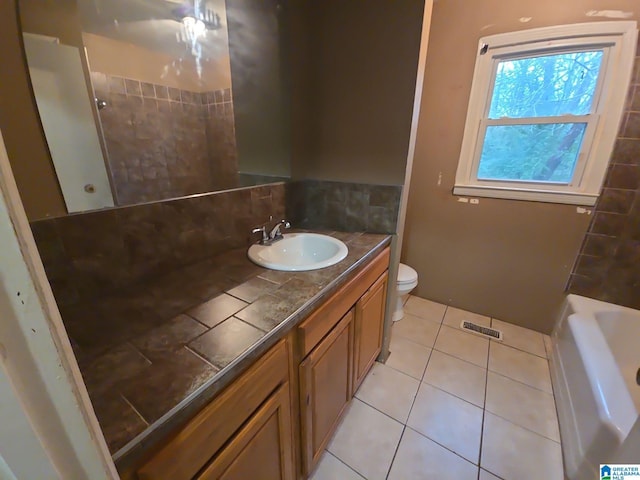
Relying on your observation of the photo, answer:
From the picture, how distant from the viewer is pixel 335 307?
103 cm

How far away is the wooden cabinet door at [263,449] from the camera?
638 millimetres

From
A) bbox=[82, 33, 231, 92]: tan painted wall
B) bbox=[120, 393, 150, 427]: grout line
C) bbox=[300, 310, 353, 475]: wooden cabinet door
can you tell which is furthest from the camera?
bbox=[300, 310, 353, 475]: wooden cabinet door

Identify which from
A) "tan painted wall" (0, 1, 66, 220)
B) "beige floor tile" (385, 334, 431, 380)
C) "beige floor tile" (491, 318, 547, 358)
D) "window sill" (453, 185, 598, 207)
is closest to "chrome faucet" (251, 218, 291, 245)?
"tan painted wall" (0, 1, 66, 220)

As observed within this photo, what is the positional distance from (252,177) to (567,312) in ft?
6.95

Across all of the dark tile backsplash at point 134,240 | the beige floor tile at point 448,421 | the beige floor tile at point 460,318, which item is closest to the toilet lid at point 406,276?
the beige floor tile at point 460,318

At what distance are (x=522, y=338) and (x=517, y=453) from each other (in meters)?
0.95

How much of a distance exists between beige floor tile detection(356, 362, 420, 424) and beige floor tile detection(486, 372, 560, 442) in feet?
1.37

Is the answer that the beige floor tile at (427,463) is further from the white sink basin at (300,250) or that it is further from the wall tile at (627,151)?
the wall tile at (627,151)

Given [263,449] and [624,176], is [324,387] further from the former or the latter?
[624,176]

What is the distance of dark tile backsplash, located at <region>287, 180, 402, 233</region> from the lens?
58.4 inches

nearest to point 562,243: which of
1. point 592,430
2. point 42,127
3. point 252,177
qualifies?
point 592,430

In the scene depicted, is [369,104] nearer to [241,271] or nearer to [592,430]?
[241,271]

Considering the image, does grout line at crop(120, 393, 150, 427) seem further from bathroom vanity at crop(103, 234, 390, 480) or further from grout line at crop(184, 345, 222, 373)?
grout line at crop(184, 345, 222, 373)

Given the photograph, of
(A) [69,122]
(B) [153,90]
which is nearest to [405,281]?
(B) [153,90]
